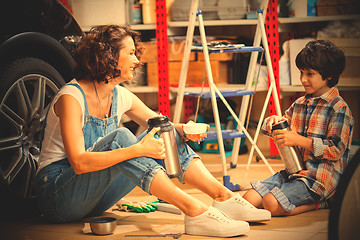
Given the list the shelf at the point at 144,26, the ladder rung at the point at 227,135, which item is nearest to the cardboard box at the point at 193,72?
the shelf at the point at 144,26

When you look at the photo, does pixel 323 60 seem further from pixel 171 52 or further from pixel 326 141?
pixel 171 52

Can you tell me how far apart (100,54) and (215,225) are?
2.83 feet

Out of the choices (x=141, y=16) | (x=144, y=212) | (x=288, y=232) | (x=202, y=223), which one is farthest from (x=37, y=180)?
(x=141, y=16)

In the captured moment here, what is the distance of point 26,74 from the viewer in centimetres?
245

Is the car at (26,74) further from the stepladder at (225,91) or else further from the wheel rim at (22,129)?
the stepladder at (225,91)

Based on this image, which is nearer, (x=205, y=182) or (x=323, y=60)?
(x=205, y=182)

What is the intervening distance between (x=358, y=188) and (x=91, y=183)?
3.70ft

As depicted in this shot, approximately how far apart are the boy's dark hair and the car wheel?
1.25 meters

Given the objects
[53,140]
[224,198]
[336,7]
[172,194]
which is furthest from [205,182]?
[336,7]

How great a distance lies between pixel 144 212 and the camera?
2.48 m

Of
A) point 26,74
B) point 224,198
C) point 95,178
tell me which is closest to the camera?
point 95,178

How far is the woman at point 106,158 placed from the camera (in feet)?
6.50

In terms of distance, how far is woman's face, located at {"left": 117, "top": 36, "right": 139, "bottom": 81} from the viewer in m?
2.27

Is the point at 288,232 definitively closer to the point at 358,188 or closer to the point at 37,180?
the point at 358,188
